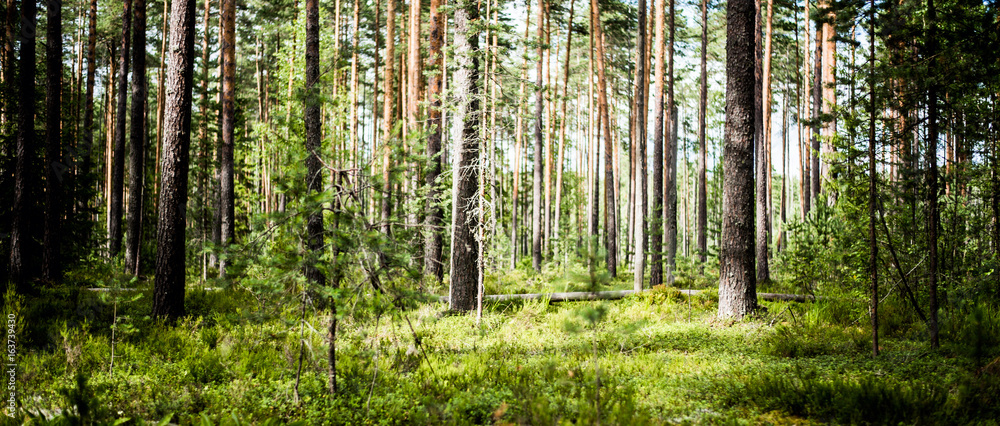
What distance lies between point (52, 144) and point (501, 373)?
1076cm

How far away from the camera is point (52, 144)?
10.1 meters

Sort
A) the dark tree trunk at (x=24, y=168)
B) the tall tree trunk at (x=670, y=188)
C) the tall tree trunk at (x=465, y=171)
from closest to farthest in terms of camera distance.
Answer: the tall tree trunk at (x=465, y=171)
the dark tree trunk at (x=24, y=168)
the tall tree trunk at (x=670, y=188)

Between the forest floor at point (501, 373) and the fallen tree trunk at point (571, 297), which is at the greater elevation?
the forest floor at point (501, 373)

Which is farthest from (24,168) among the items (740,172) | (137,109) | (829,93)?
(829,93)

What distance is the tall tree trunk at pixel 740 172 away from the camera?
7.94 meters

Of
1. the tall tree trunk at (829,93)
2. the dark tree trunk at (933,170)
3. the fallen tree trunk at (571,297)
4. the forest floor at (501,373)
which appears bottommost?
the fallen tree trunk at (571,297)

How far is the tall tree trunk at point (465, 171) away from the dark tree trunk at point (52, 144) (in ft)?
26.6

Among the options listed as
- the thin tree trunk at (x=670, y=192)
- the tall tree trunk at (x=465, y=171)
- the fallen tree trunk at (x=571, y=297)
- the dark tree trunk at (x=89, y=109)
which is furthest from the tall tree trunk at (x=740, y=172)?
the dark tree trunk at (x=89, y=109)

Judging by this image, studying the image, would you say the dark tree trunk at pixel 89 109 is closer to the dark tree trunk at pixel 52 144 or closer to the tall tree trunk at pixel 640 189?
the dark tree trunk at pixel 52 144

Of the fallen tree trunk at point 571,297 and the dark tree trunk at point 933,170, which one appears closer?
the dark tree trunk at point 933,170

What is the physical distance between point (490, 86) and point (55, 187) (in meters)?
8.97

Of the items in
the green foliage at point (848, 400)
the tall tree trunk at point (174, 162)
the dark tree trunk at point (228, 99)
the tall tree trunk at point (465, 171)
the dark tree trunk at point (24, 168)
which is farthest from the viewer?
the dark tree trunk at point (228, 99)

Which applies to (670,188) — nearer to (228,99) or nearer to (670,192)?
(670,192)

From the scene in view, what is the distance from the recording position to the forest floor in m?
3.83
